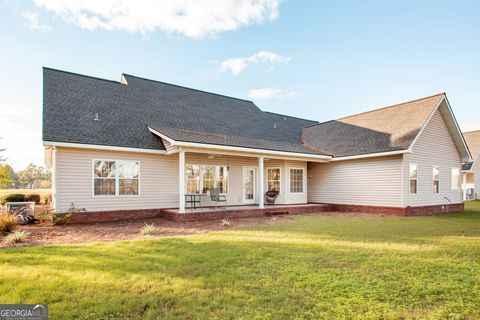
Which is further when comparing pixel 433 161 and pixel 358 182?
pixel 433 161

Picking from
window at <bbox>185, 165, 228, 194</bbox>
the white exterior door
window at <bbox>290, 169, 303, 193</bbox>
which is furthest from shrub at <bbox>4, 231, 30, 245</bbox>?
window at <bbox>290, 169, 303, 193</bbox>

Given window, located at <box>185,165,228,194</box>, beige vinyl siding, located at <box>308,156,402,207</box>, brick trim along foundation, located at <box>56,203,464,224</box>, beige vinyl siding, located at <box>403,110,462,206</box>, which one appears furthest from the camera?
beige vinyl siding, located at <box>403,110,462,206</box>

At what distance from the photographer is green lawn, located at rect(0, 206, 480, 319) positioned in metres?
3.30

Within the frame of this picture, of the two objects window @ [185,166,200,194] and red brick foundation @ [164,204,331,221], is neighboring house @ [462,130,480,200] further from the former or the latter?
window @ [185,166,200,194]

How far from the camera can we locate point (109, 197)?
1115cm

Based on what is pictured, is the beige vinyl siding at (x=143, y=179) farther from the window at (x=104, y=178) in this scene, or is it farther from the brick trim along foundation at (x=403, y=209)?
the brick trim along foundation at (x=403, y=209)

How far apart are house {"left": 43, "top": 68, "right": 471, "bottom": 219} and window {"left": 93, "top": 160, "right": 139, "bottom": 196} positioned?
0.13 ft

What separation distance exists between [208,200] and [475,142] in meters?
29.7

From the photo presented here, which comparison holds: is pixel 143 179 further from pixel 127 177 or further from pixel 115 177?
pixel 115 177

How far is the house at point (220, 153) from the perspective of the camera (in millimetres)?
10992

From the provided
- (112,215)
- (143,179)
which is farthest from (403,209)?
(112,215)

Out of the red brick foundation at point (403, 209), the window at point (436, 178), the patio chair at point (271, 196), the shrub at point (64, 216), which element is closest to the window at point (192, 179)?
the patio chair at point (271, 196)

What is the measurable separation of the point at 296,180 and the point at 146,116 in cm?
932

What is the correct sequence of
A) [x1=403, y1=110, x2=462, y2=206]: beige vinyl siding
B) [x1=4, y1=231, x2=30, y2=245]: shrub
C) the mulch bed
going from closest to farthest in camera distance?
1. [x1=4, y1=231, x2=30, y2=245]: shrub
2. the mulch bed
3. [x1=403, y1=110, x2=462, y2=206]: beige vinyl siding
